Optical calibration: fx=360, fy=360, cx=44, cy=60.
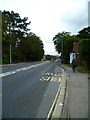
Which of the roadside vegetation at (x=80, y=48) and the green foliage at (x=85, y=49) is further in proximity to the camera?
the roadside vegetation at (x=80, y=48)

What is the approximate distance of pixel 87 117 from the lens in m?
9.73

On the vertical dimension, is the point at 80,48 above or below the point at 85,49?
above

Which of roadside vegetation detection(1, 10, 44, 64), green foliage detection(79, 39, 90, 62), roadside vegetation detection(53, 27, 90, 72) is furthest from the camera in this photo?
roadside vegetation detection(1, 10, 44, 64)

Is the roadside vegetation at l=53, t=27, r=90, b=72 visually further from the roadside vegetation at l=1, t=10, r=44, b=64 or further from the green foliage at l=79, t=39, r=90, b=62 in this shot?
the roadside vegetation at l=1, t=10, r=44, b=64

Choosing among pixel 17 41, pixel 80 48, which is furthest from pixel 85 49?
pixel 17 41

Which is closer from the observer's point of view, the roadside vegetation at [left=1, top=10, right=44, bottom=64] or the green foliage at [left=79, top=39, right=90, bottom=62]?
the green foliage at [left=79, top=39, right=90, bottom=62]

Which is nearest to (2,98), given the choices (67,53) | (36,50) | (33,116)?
(33,116)

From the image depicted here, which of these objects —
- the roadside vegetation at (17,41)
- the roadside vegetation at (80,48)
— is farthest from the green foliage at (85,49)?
the roadside vegetation at (17,41)

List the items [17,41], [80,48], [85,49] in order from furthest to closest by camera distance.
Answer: [17,41], [80,48], [85,49]

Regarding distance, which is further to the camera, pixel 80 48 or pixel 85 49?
pixel 80 48

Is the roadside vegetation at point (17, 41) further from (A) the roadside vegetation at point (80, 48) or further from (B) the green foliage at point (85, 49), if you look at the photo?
(B) the green foliage at point (85, 49)

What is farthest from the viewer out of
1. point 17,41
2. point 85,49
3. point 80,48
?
point 17,41

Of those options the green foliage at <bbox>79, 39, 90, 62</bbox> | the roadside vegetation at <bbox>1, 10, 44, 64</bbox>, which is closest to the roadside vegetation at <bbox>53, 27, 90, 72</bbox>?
the green foliage at <bbox>79, 39, 90, 62</bbox>

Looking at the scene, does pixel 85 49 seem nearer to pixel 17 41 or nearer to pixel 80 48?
pixel 80 48
